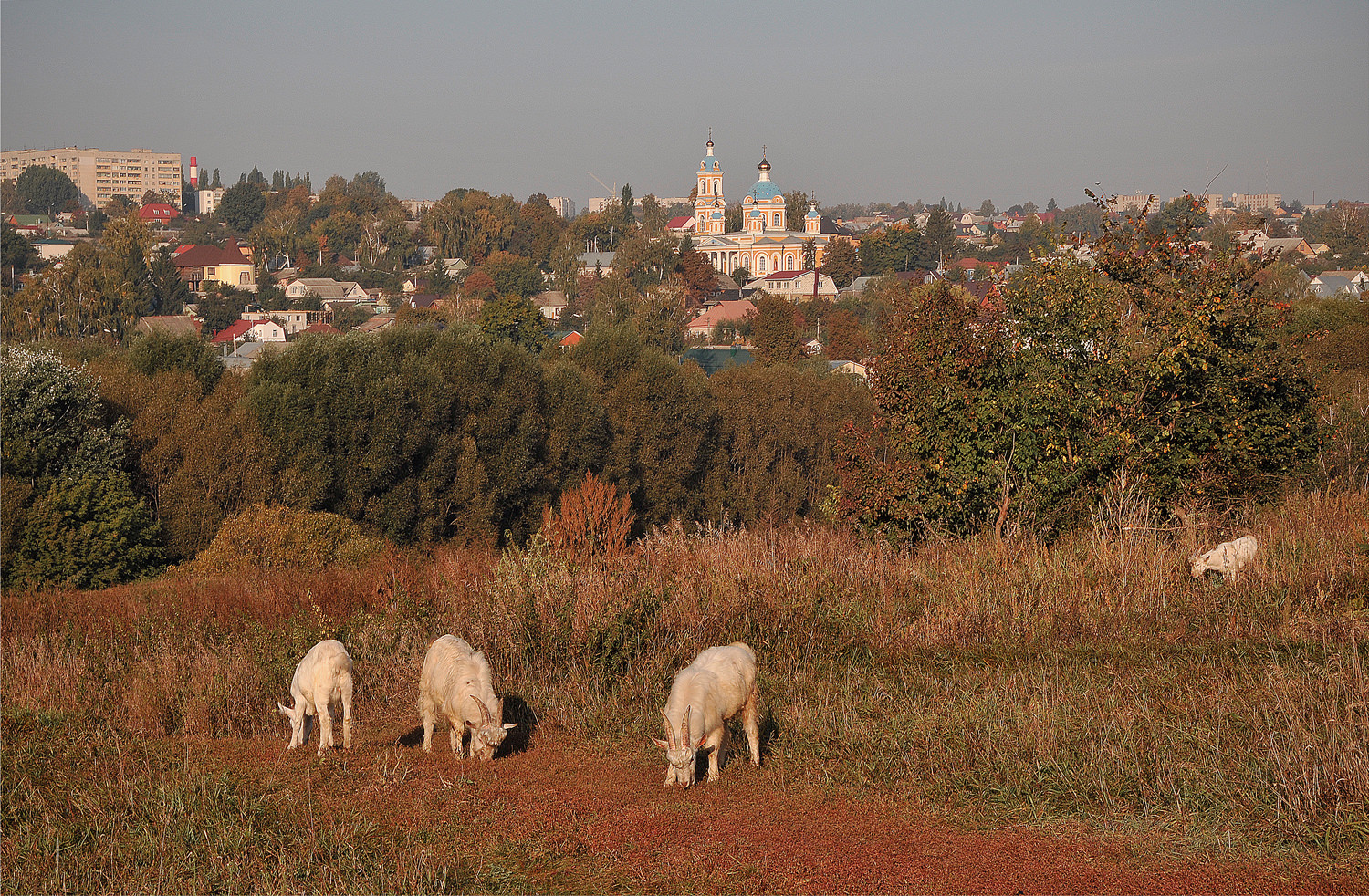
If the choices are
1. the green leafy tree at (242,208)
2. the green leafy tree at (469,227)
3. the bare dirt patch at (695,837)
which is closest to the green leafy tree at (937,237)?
the green leafy tree at (469,227)

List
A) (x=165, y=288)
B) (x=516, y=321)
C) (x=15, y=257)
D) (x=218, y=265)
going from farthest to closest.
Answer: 1. (x=218, y=265)
2. (x=15, y=257)
3. (x=165, y=288)
4. (x=516, y=321)

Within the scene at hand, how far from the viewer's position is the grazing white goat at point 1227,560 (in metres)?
Answer: 7.44

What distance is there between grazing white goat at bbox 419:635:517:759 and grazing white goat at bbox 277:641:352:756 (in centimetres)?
37

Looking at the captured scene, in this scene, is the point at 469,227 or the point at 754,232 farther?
the point at 754,232

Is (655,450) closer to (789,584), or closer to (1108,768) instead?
(789,584)

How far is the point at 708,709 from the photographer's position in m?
4.77

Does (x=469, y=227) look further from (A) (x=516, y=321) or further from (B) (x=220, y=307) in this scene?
(A) (x=516, y=321)

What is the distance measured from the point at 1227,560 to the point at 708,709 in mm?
4407

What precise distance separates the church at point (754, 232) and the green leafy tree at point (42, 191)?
109643 mm

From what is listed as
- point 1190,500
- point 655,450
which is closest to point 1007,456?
point 1190,500

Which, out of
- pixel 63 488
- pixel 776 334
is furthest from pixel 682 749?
pixel 776 334

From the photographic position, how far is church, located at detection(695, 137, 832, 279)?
140m

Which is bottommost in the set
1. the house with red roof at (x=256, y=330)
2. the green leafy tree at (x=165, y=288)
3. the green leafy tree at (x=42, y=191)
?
the house with red roof at (x=256, y=330)

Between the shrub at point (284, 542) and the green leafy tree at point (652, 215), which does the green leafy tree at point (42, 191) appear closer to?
the green leafy tree at point (652, 215)
